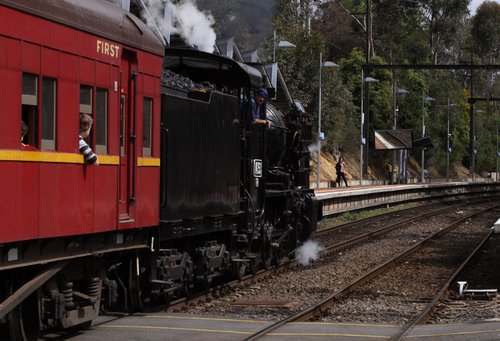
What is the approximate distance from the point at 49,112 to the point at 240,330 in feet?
11.3

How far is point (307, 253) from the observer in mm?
18562

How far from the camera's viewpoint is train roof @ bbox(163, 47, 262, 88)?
13.0 m

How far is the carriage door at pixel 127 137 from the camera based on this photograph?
9148 mm

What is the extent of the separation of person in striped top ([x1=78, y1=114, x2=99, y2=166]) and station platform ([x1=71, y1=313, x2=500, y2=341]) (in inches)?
75.0

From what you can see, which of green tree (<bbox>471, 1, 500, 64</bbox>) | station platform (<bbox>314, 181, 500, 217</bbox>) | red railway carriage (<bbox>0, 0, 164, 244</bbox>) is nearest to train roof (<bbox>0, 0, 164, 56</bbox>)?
red railway carriage (<bbox>0, 0, 164, 244</bbox>)

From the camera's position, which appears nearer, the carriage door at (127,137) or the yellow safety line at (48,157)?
the yellow safety line at (48,157)

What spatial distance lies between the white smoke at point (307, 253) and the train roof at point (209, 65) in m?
5.36

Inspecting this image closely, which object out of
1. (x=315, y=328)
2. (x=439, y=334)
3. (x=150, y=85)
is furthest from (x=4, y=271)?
(x=439, y=334)

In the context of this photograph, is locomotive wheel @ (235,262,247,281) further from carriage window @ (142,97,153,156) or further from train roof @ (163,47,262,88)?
carriage window @ (142,97,153,156)

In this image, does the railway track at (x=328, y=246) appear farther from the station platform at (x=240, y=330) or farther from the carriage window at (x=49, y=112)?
the carriage window at (x=49, y=112)

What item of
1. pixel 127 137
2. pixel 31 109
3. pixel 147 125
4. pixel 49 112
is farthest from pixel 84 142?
pixel 147 125

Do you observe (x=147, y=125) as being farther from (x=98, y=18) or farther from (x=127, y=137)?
(x=98, y=18)

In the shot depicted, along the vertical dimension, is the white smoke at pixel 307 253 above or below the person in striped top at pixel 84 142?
below

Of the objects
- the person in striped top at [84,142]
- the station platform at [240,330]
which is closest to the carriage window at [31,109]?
the person in striped top at [84,142]
